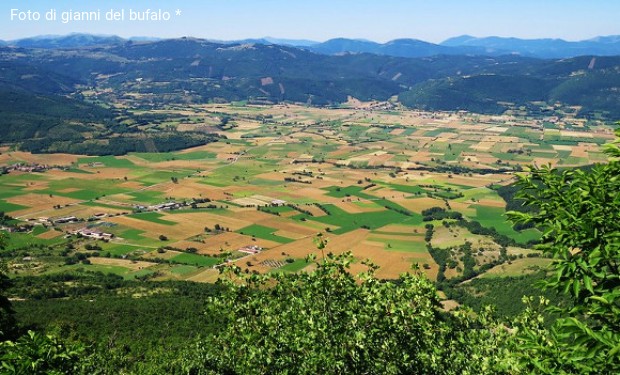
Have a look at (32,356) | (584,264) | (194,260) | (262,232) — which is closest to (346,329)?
(584,264)

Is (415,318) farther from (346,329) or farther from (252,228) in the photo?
(252,228)

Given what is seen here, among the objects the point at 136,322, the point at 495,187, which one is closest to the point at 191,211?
the point at 136,322

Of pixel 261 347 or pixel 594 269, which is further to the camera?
pixel 261 347

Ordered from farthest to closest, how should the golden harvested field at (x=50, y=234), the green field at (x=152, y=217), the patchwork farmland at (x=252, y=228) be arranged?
the green field at (x=152, y=217) < the golden harvested field at (x=50, y=234) < the patchwork farmland at (x=252, y=228)

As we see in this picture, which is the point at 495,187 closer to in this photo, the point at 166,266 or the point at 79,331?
the point at 166,266

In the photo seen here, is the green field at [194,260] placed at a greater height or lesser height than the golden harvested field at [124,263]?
greater

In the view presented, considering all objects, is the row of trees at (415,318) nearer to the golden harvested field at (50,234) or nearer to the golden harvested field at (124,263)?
the golden harvested field at (124,263)

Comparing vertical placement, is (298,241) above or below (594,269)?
below

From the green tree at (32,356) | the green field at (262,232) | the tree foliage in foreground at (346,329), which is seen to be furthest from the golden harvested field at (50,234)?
the tree foliage in foreground at (346,329)
